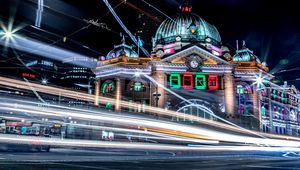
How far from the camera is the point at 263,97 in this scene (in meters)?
75.6

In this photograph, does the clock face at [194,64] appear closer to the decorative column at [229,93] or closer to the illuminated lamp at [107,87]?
the decorative column at [229,93]

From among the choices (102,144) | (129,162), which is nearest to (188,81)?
(102,144)

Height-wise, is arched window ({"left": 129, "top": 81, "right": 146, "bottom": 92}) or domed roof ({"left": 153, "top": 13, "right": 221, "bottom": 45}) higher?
domed roof ({"left": 153, "top": 13, "right": 221, "bottom": 45})

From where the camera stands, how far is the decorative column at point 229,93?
63.4m

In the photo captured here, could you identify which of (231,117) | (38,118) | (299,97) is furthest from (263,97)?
(38,118)

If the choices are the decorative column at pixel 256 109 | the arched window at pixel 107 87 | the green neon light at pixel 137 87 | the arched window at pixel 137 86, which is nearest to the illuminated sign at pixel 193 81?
the arched window at pixel 137 86

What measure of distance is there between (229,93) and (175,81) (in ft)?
37.0

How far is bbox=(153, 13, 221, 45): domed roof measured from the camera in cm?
7600

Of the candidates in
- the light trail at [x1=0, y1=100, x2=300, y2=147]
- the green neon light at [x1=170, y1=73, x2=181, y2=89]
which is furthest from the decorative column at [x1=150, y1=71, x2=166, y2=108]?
the light trail at [x1=0, y1=100, x2=300, y2=147]

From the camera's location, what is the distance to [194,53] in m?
64.8

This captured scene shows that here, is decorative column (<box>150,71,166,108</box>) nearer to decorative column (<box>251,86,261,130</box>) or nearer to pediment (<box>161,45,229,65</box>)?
pediment (<box>161,45,229,65</box>)

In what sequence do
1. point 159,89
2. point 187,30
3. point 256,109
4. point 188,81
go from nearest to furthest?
point 159,89
point 188,81
point 256,109
point 187,30

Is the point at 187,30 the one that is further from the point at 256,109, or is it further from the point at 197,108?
the point at 256,109

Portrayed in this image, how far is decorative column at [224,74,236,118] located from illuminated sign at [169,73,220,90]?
1802 mm
